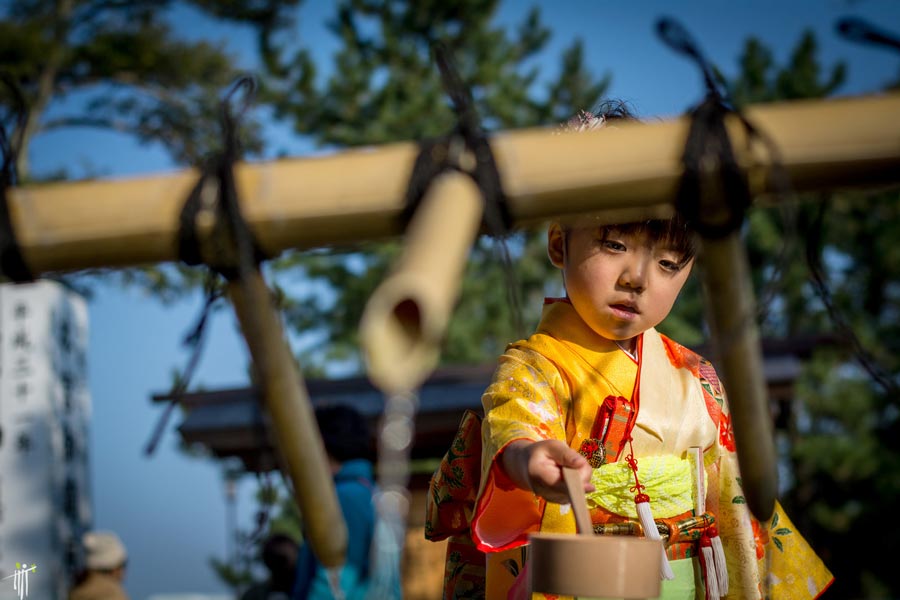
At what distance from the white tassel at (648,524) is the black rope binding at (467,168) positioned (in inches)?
25.9

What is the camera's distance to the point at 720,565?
61.9 inches

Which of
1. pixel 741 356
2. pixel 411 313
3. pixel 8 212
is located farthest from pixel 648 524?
pixel 8 212

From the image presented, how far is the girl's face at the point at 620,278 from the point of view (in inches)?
58.9

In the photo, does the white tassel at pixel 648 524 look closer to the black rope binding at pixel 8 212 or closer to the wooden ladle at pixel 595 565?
the wooden ladle at pixel 595 565

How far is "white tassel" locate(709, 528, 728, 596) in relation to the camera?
157 centimetres

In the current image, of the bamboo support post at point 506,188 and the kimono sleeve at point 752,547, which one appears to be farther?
the kimono sleeve at point 752,547

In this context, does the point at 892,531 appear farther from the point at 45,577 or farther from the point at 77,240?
the point at 77,240

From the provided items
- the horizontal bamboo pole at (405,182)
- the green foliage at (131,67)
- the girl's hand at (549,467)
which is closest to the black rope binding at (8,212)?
the horizontal bamboo pole at (405,182)

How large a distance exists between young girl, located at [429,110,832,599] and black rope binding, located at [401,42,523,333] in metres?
0.47

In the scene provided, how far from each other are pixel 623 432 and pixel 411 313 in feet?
2.81

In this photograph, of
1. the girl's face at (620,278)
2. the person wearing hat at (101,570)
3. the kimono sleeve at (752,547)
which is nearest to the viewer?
the girl's face at (620,278)

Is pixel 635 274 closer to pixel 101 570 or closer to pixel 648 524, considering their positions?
pixel 648 524

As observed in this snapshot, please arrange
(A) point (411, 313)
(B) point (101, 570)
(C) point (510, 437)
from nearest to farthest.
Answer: (A) point (411, 313), (C) point (510, 437), (B) point (101, 570)

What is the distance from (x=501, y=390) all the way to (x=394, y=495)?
0.72 m
